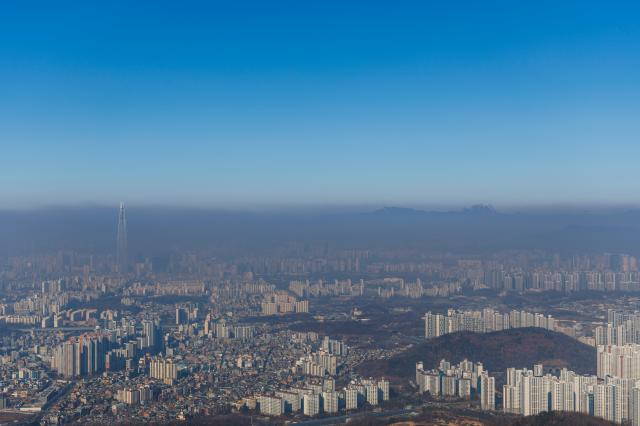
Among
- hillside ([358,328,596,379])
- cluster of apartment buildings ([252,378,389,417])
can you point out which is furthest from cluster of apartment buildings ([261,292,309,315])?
cluster of apartment buildings ([252,378,389,417])

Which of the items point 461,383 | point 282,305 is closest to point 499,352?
point 461,383

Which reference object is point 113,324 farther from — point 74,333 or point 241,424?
point 241,424

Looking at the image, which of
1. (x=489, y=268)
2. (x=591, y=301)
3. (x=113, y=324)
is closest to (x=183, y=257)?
(x=113, y=324)

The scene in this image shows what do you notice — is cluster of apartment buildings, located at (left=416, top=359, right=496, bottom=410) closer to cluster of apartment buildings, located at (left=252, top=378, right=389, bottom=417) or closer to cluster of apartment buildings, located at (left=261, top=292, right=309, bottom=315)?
cluster of apartment buildings, located at (left=252, top=378, right=389, bottom=417)

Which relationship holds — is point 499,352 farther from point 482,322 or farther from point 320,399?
point 320,399

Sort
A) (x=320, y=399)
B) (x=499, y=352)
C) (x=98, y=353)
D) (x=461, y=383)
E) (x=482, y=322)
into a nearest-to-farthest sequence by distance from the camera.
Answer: (x=320, y=399) < (x=461, y=383) < (x=499, y=352) < (x=98, y=353) < (x=482, y=322)

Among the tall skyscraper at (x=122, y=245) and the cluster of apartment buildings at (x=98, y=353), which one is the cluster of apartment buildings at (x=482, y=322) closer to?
the cluster of apartment buildings at (x=98, y=353)

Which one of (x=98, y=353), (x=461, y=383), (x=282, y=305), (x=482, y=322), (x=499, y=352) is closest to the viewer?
(x=461, y=383)
